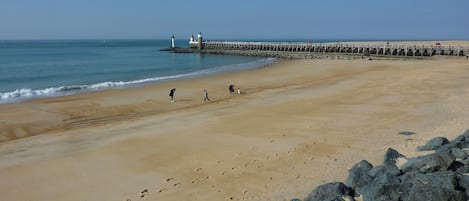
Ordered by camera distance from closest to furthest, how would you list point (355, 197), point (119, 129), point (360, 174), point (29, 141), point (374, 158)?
1. point (355, 197)
2. point (360, 174)
3. point (374, 158)
4. point (29, 141)
5. point (119, 129)

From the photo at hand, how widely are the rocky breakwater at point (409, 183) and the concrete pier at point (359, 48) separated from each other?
43217 mm

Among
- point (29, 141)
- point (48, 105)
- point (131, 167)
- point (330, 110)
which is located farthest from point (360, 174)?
point (48, 105)

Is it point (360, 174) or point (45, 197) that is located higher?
point (360, 174)

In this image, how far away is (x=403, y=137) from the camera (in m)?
12.5

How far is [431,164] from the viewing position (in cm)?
836

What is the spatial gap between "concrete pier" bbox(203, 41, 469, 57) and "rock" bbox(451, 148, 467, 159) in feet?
137

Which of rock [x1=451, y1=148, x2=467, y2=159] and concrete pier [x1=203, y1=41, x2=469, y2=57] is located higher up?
concrete pier [x1=203, y1=41, x2=469, y2=57]

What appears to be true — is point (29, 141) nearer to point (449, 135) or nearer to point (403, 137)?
point (403, 137)

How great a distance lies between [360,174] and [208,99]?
15.2 m

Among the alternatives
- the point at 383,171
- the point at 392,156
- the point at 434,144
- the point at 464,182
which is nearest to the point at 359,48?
the point at 434,144

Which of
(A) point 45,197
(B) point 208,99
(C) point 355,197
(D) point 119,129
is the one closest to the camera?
(C) point 355,197

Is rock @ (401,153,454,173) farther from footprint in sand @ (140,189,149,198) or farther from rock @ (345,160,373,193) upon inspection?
footprint in sand @ (140,189,149,198)

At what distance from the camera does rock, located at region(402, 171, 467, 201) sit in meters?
6.63

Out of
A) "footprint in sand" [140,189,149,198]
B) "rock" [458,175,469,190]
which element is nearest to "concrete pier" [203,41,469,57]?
"rock" [458,175,469,190]
